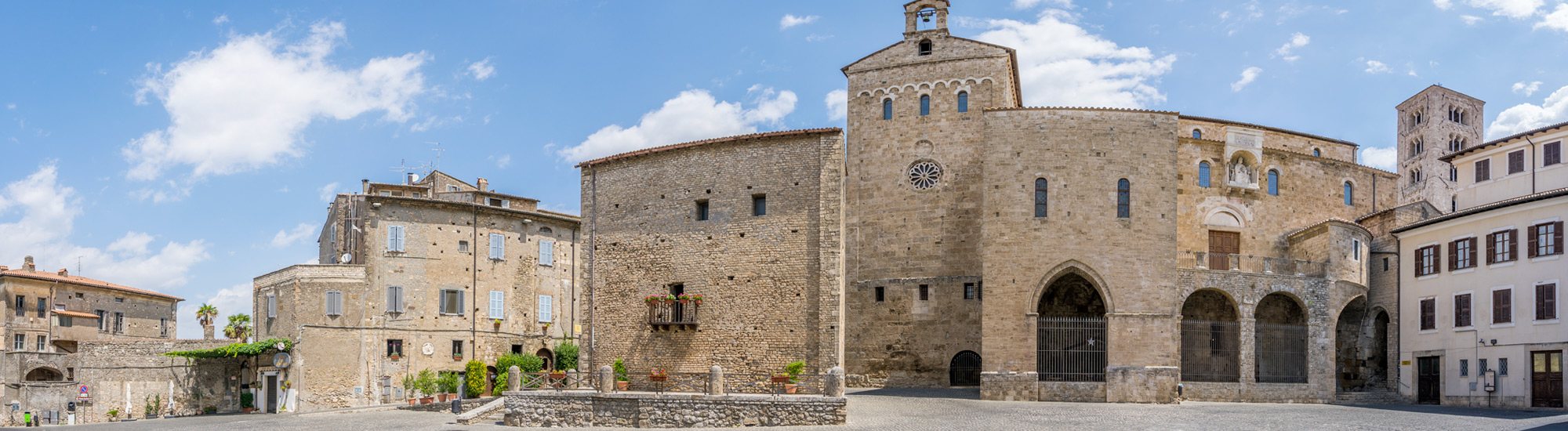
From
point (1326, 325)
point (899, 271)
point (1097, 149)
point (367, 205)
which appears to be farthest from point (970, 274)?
point (367, 205)

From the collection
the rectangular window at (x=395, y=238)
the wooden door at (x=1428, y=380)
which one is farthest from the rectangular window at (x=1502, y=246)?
the rectangular window at (x=395, y=238)

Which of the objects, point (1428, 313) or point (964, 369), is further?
point (964, 369)

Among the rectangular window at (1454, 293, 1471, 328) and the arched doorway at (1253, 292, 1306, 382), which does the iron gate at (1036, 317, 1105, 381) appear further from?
the rectangular window at (1454, 293, 1471, 328)

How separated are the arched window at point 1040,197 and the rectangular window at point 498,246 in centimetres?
2035

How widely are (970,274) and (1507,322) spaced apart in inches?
591

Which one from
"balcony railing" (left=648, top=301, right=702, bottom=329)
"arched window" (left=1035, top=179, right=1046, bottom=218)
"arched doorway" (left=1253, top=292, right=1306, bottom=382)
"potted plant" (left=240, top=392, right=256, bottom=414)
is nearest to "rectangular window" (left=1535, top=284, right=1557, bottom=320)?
"arched doorway" (left=1253, top=292, right=1306, bottom=382)

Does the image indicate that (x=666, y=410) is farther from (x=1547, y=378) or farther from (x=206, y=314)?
(x=206, y=314)

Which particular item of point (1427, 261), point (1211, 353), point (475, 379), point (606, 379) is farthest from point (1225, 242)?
point (475, 379)

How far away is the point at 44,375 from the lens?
4503 cm

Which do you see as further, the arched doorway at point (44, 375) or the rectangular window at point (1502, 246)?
the arched doorway at point (44, 375)

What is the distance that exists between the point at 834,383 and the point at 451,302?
2078cm

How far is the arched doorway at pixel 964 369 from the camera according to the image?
35906 millimetres

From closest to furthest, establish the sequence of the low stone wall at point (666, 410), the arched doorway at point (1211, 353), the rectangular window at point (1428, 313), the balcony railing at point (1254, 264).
Result: 1. the low stone wall at point (666, 410)
2. the arched doorway at point (1211, 353)
3. the rectangular window at point (1428, 313)
4. the balcony railing at point (1254, 264)

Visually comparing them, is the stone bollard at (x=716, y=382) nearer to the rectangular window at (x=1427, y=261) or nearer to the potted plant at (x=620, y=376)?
the potted plant at (x=620, y=376)
